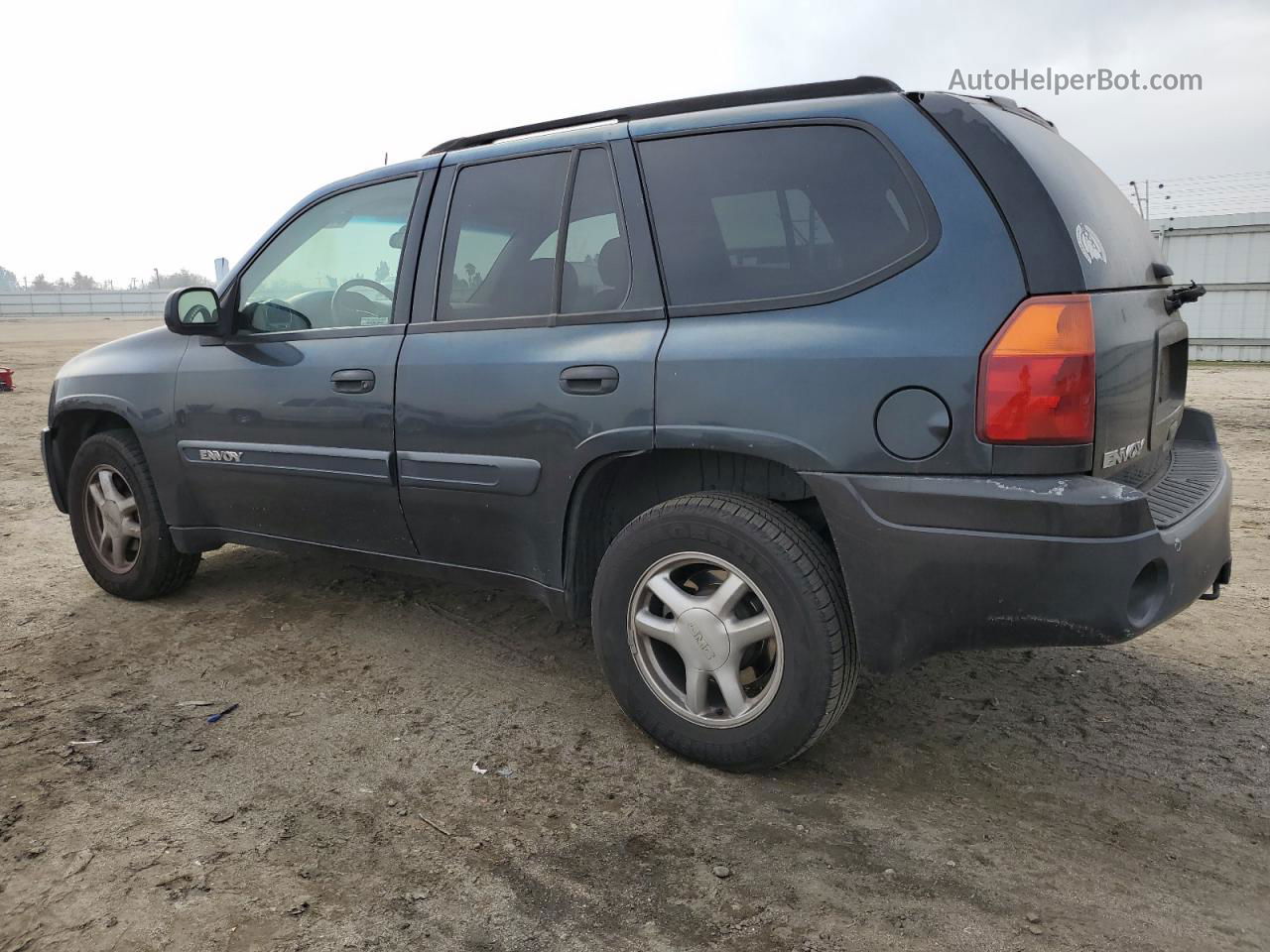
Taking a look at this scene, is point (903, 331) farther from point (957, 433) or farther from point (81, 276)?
point (81, 276)

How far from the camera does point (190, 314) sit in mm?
3816

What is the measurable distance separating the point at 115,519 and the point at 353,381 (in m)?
1.72

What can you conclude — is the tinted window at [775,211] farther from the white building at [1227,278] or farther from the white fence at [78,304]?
the white fence at [78,304]

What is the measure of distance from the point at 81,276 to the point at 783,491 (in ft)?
409

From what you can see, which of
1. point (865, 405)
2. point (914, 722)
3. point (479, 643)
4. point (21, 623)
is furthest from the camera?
point (21, 623)

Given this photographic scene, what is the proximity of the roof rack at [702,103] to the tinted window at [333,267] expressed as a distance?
32 centimetres

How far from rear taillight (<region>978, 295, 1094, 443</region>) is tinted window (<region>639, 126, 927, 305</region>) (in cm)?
34

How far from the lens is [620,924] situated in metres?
2.05

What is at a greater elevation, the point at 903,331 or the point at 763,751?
the point at 903,331

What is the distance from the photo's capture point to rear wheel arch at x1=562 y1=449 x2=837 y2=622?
2.71 meters

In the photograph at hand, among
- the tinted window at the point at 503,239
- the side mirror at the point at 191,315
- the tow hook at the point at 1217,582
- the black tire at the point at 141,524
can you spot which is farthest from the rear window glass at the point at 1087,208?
the black tire at the point at 141,524

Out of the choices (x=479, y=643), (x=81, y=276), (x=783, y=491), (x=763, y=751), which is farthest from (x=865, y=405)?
(x=81, y=276)

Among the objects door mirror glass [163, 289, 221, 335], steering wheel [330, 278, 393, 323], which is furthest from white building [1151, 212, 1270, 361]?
door mirror glass [163, 289, 221, 335]

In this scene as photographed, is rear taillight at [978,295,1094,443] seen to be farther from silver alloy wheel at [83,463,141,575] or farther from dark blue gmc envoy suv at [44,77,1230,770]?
silver alloy wheel at [83,463,141,575]
